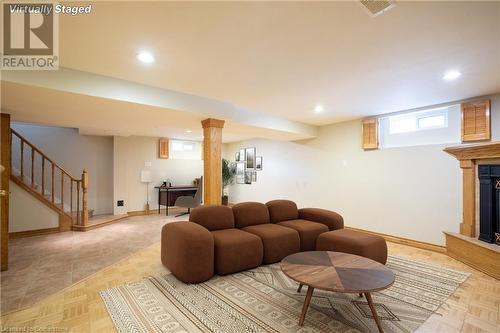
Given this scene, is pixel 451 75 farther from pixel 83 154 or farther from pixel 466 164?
pixel 83 154

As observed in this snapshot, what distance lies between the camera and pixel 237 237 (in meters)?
3.00

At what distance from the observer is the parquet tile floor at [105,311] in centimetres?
194

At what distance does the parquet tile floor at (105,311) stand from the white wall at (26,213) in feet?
9.48

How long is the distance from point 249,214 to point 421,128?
135 inches

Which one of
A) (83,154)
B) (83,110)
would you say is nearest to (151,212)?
(83,154)

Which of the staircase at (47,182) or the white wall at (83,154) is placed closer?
the staircase at (47,182)

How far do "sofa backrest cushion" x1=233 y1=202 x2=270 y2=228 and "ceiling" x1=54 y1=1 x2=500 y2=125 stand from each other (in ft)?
5.67

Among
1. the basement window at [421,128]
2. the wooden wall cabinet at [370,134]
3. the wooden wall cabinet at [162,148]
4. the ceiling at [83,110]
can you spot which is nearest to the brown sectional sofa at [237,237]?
the ceiling at [83,110]

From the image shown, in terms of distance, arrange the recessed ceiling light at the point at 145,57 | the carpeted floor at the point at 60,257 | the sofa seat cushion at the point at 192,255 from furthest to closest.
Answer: the sofa seat cushion at the point at 192,255
the carpeted floor at the point at 60,257
the recessed ceiling light at the point at 145,57

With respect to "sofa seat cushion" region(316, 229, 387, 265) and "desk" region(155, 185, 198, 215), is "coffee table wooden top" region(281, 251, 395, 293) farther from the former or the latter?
"desk" region(155, 185, 198, 215)

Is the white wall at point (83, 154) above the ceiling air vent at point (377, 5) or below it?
below

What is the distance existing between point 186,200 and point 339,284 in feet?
17.9

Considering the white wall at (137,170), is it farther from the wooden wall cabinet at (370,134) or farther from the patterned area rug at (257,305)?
the wooden wall cabinet at (370,134)

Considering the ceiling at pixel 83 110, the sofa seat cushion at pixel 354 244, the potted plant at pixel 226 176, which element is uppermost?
the ceiling at pixel 83 110
